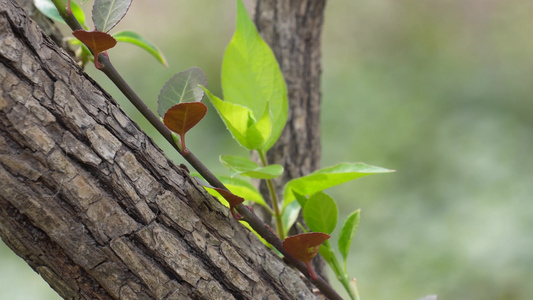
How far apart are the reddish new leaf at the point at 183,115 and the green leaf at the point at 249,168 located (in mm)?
41

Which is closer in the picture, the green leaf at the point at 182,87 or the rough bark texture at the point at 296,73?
the green leaf at the point at 182,87

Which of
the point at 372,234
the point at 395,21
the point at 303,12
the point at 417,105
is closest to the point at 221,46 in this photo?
the point at 395,21

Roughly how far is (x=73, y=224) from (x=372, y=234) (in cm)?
156

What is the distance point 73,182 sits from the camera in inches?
10.9

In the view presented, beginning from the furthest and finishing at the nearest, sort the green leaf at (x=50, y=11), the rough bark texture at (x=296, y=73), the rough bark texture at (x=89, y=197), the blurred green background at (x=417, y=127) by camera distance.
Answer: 1. the blurred green background at (x=417, y=127)
2. the rough bark texture at (x=296, y=73)
3. the green leaf at (x=50, y=11)
4. the rough bark texture at (x=89, y=197)

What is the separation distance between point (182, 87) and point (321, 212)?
148 mm

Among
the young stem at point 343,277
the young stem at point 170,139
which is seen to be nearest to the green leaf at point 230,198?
the young stem at point 170,139

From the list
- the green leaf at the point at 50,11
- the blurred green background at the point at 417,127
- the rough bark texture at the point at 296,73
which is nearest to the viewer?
the green leaf at the point at 50,11

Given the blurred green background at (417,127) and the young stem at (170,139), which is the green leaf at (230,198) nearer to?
the young stem at (170,139)

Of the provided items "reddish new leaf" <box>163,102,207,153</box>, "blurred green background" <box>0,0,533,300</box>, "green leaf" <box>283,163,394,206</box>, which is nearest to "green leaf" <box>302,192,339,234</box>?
"green leaf" <box>283,163,394,206</box>

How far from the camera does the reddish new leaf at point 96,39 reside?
0.29 meters

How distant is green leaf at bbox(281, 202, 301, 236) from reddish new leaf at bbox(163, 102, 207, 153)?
18 centimetres

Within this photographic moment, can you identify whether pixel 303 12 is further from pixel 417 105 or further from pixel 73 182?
pixel 417 105

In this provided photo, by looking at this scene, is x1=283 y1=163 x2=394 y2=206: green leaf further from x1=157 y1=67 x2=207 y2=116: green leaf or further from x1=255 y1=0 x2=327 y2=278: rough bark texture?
x1=255 y1=0 x2=327 y2=278: rough bark texture
